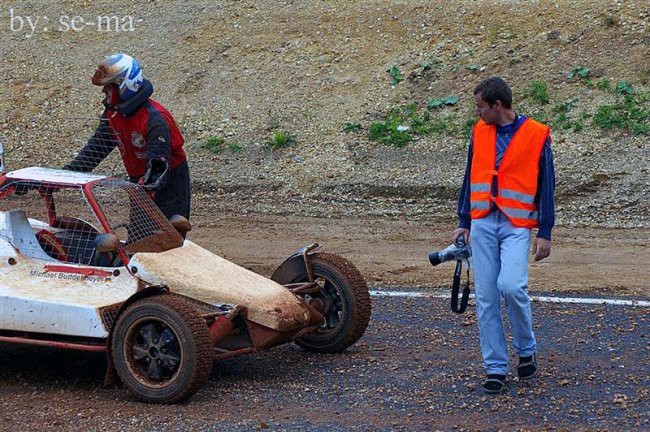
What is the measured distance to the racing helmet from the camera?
858cm

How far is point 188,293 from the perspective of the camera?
24.5 ft

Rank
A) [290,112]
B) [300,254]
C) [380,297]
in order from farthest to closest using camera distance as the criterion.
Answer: [290,112], [380,297], [300,254]

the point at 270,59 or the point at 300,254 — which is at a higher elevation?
the point at 270,59

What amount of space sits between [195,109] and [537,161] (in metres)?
12.7

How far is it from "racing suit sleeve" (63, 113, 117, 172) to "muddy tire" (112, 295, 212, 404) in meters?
2.12

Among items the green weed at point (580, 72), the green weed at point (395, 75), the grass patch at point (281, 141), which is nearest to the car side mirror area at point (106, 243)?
the grass patch at point (281, 141)

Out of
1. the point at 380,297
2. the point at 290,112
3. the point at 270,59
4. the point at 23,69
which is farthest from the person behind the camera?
the point at 23,69

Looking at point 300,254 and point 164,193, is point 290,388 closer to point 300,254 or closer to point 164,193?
point 300,254

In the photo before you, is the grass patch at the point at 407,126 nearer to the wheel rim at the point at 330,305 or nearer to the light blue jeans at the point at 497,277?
the wheel rim at the point at 330,305

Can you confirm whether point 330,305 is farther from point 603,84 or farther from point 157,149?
point 603,84

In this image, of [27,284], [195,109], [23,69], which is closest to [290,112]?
[195,109]

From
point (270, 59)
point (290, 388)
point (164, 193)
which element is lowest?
point (290, 388)

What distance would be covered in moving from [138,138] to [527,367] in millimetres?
3421

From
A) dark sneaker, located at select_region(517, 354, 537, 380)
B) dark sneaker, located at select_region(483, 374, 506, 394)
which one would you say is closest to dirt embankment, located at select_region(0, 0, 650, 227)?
dark sneaker, located at select_region(517, 354, 537, 380)
